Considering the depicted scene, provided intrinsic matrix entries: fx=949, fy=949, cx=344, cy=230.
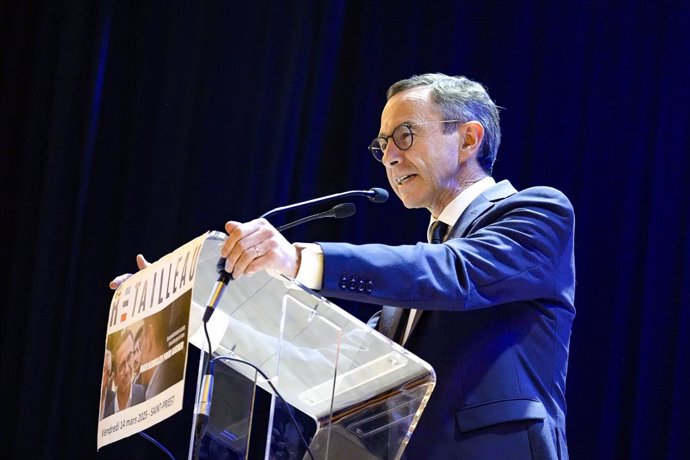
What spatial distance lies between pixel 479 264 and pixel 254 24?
104 inches

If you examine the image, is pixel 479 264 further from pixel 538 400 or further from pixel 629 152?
pixel 629 152

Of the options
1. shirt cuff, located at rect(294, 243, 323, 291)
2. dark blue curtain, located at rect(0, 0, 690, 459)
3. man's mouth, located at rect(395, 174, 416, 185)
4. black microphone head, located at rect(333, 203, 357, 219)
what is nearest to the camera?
shirt cuff, located at rect(294, 243, 323, 291)

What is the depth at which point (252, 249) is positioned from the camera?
151cm

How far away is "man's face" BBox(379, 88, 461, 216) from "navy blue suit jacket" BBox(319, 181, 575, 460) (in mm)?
388

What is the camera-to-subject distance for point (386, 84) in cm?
406

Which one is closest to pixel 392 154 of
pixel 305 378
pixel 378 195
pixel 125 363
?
pixel 378 195

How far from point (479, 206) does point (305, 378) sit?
0.69m

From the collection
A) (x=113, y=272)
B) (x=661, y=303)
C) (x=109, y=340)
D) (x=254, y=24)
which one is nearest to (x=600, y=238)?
(x=661, y=303)

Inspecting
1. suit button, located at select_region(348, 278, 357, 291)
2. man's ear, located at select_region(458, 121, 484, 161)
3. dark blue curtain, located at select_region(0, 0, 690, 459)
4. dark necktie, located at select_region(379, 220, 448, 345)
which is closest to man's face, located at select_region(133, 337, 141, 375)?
suit button, located at select_region(348, 278, 357, 291)

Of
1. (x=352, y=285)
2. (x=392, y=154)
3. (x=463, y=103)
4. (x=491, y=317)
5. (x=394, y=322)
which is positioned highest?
(x=463, y=103)

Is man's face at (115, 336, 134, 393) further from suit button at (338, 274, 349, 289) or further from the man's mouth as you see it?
the man's mouth

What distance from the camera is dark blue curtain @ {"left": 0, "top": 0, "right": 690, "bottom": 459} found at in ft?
11.7

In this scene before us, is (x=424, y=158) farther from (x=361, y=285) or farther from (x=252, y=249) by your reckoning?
(x=252, y=249)

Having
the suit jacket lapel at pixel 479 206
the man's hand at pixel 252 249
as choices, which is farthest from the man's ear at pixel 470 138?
the man's hand at pixel 252 249
